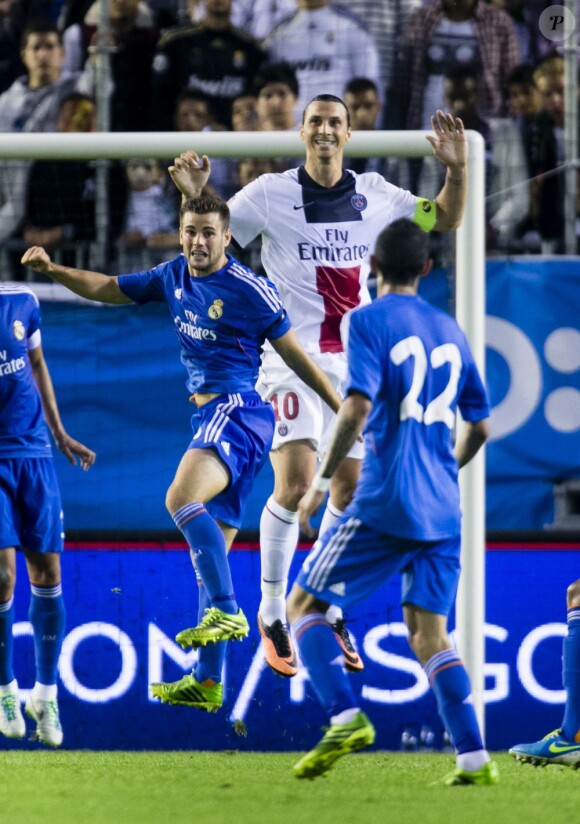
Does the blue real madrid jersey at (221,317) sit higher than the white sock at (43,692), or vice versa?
the blue real madrid jersey at (221,317)

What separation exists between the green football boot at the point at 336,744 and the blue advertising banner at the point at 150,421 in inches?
79.3

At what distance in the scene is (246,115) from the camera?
8.07 metres

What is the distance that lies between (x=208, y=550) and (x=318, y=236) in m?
1.46

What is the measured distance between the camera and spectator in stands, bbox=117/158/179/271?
630 centimetres

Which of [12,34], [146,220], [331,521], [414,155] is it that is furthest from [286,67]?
[331,521]

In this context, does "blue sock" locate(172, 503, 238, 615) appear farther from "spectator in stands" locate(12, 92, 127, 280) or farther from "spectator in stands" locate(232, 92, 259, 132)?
"spectator in stands" locate(232, 92, 259, 132)

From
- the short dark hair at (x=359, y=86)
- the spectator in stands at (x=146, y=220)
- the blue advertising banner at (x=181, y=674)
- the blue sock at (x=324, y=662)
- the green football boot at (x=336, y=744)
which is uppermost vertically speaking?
the short dark hair at (x=359, y=86)

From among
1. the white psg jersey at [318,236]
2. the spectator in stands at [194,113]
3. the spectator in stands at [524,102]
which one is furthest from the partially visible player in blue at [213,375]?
the spectator in stands at [524,102]

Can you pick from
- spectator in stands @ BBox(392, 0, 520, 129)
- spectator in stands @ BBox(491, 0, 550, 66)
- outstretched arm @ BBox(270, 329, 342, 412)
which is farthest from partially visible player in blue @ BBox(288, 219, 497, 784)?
spectator in stands @ BBox(491, 0, 550, 66)

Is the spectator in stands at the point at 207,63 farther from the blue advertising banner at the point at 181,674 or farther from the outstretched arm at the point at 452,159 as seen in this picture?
the blue advertising banner at the point at 181,674

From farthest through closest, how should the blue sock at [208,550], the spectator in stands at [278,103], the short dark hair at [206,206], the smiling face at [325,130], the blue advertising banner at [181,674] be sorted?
the spectator in stands at [278,103] < the blue advertising banner at [181,674] < the smiling face at [325,130] < the short dark hair at [206,206] < the blue sock at [208,550]

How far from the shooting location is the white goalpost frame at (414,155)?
5.67m

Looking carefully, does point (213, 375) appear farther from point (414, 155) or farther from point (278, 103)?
point (278, 103)

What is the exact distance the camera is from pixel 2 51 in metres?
9.09
